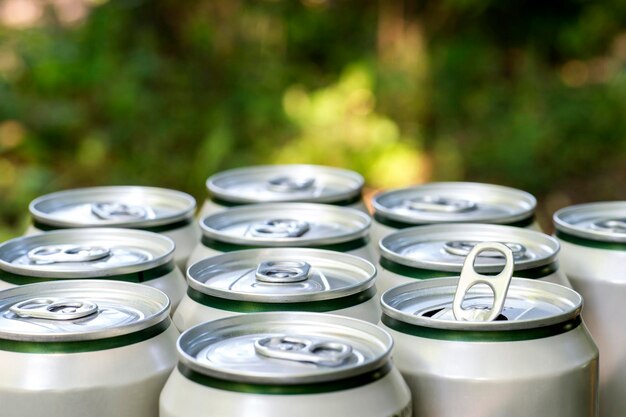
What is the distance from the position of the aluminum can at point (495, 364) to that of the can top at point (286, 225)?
73cm

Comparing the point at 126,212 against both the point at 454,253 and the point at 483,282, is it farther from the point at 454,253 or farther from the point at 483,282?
the point at 483,282

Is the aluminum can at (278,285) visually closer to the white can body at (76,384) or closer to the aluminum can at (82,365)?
the aluminum can at (82,365)

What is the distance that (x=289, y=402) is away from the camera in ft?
7.71

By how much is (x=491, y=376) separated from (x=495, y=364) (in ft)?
0.10

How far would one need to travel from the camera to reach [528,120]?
30.6 ft

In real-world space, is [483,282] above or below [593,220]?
above

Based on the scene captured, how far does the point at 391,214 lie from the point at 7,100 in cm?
611

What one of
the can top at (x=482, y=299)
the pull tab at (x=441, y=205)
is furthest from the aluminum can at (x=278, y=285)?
the pull tab at (x=441, y=205)

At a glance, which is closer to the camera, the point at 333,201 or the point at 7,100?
the point at 333,201

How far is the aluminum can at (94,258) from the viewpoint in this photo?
325cm

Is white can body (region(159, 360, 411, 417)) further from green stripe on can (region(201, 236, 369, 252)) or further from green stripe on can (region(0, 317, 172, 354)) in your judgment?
green stripe on can (region(201, 236, 369, 252))

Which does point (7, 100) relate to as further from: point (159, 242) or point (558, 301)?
point (558, 301)

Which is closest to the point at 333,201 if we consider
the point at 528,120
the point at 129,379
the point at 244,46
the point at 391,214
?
the point at 391,214

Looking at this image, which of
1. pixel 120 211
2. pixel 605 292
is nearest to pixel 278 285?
pixel 605 292
